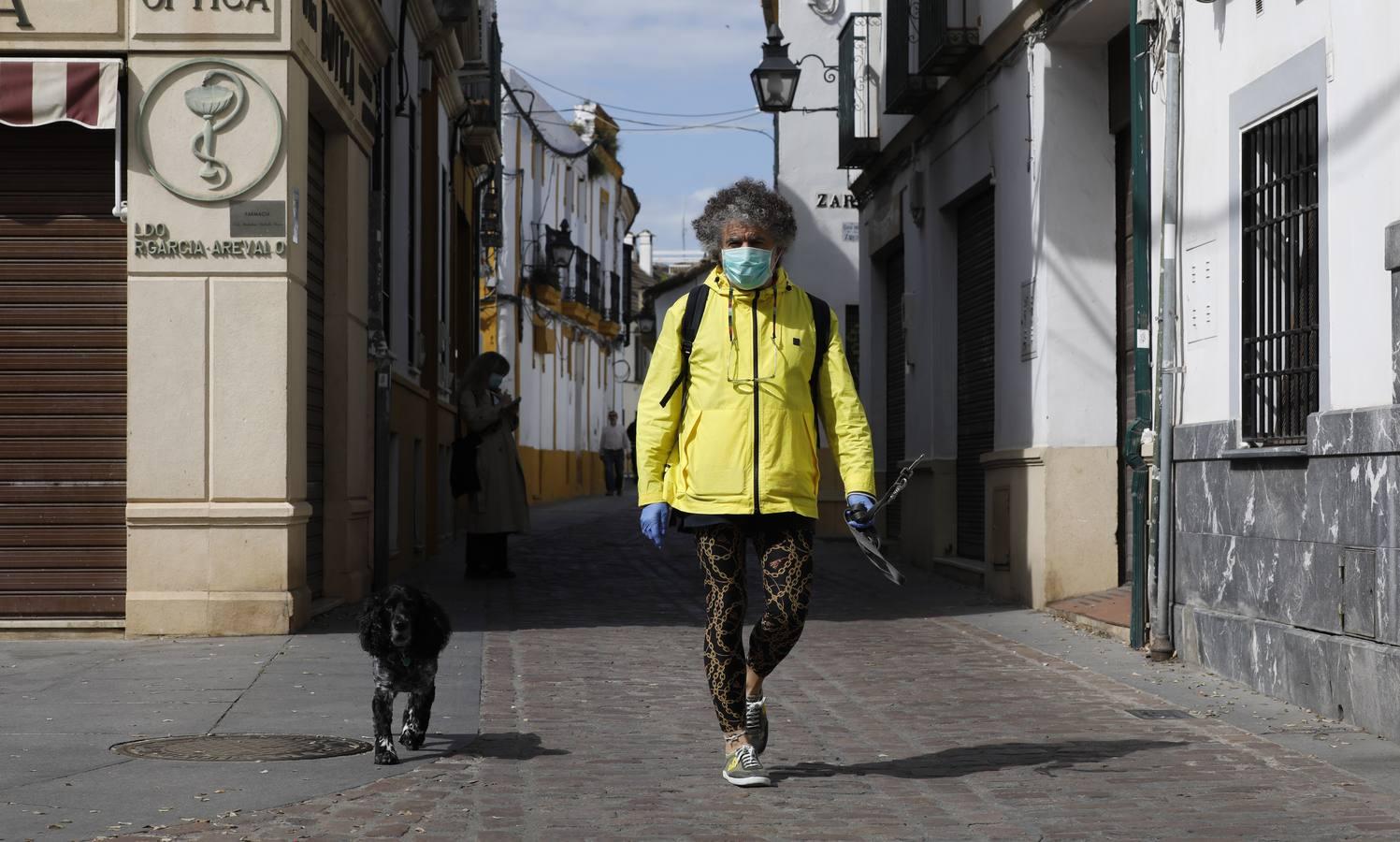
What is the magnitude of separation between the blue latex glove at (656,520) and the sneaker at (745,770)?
0.74m

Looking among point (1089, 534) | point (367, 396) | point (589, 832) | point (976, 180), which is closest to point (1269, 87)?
point (1089, 534)

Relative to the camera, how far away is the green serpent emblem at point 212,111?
10.4 m

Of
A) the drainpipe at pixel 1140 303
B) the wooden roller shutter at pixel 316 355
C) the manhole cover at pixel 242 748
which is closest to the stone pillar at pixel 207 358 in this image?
the wooden roller shutter at pixel 316 355

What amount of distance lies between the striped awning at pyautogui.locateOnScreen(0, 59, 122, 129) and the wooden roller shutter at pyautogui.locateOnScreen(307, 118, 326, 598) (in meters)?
1.82

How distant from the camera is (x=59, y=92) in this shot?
1020 centimetres

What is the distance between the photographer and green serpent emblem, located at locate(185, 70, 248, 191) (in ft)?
34.3

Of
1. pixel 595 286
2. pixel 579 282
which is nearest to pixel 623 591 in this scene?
pixel 579 282

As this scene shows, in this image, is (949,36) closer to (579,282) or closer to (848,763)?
(848,763)

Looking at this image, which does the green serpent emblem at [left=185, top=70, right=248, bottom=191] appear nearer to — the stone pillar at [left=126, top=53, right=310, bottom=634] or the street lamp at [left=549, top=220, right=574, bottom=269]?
the stone pillar at [left=126, top=53, right=310, bottom=634]

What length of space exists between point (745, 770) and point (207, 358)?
→ 210 inches

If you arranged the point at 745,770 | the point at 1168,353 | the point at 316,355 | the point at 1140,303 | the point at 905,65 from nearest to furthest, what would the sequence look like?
the point at 745,770 < the point at 1168,353 < the point at 1140,303 < the point at 316,355 < the point at 905,65

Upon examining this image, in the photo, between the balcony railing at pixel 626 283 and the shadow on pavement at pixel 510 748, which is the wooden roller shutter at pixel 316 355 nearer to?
the shadow on pavement at pixel 510 748

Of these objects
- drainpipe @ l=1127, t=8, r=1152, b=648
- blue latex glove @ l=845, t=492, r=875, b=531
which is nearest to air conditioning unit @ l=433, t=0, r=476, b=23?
drainpipe @ l=1127, t=8, r=1152, b=648

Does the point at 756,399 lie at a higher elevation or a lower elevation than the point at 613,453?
higher
